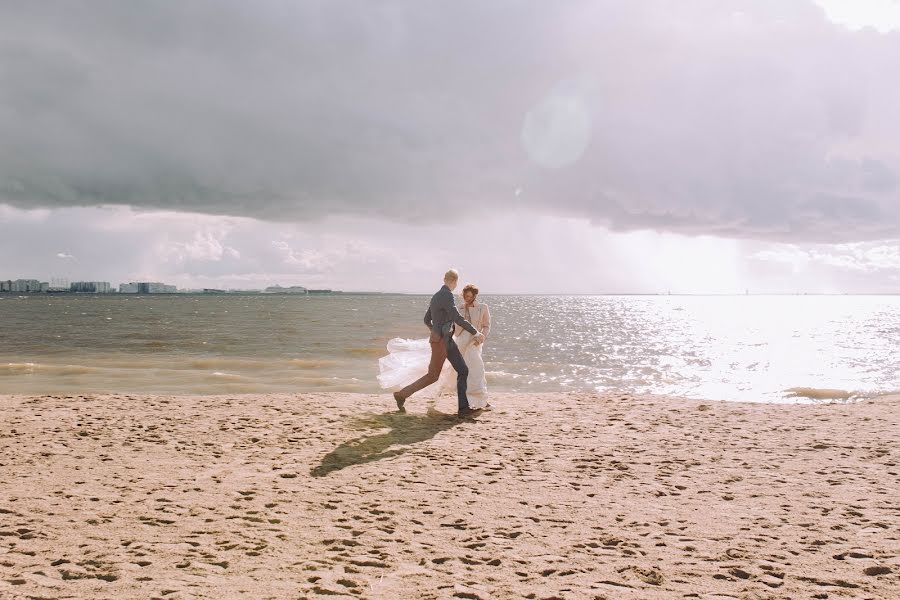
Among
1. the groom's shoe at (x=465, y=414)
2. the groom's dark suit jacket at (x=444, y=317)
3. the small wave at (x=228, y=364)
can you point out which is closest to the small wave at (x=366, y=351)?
the small wave at (x=228, y=364)

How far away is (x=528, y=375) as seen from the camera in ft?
75.5

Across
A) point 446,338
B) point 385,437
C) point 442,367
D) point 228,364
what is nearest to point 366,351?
point 228,364

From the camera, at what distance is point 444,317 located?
34.8ft

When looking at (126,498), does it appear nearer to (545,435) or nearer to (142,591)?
(142,591)

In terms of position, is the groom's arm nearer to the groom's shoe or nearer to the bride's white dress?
the bride's white dress

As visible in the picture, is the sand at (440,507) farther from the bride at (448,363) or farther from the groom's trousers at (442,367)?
the bride at (448,363)

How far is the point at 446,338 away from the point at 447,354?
13.0 inches

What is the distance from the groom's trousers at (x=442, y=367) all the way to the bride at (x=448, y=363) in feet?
0.90

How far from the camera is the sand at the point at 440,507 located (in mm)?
4410

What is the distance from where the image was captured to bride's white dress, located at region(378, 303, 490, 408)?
11.2 m

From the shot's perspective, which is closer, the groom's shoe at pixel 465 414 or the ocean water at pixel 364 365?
the groom's shoe at pixel 465 414

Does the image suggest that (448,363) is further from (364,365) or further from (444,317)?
(364,365)

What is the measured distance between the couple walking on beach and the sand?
2.20ft

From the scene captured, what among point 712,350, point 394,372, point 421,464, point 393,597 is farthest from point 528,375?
point 712,350
